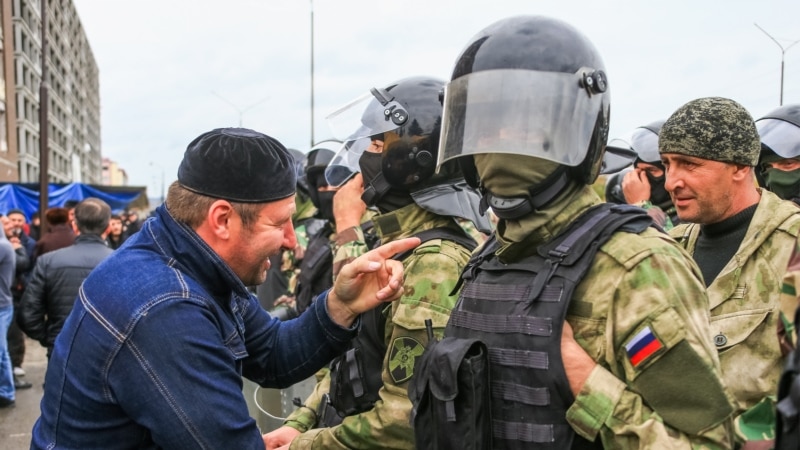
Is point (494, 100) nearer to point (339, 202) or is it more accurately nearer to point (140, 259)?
point (140, 259)

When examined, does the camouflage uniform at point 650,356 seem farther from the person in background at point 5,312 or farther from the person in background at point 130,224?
the person in background at point 130,224

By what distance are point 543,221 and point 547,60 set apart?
1.47 feet

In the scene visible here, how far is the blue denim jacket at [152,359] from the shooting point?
181cm

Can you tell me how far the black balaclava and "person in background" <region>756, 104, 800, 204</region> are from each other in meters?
1.92

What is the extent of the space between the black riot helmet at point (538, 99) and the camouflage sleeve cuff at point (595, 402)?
1.73ft

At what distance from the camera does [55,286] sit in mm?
6359

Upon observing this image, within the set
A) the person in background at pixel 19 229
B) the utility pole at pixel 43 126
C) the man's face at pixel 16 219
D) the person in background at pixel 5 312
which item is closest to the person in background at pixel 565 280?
the person in background at pixel 5 312

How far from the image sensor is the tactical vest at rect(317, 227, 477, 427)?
2701mm

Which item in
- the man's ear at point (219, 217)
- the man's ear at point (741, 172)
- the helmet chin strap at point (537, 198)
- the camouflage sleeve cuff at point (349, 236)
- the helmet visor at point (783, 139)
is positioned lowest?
the camouflage sleeve cuff at point (349, 236)

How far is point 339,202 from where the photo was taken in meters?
4.15

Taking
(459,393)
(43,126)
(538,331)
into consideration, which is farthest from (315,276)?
(43,126)

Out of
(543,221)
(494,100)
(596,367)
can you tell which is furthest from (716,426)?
(494,100)

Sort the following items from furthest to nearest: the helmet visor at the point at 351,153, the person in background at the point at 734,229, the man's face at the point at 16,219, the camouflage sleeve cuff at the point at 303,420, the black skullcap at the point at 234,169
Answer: the man's face at the point at 16,219 → the helmet visor at the point at 351,153 → the camouflage sleeve cuff at the point at 303,420 → the person in background at the point at 734,229 → the black skullcap at the point at 234,169

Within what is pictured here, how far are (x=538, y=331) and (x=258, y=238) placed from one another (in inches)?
35.0
